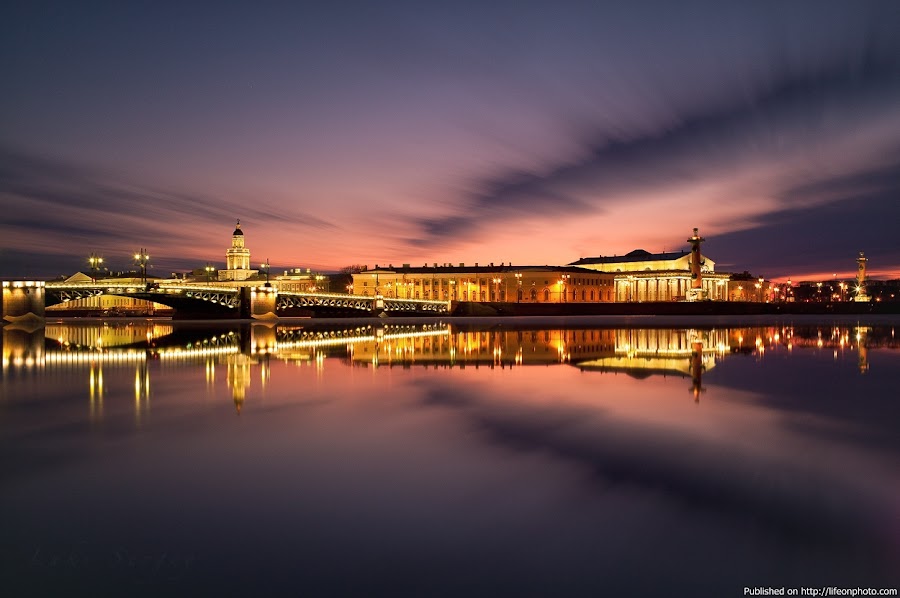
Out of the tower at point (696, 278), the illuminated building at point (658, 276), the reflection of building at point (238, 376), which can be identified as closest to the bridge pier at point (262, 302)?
the reflection of building at point (238, 376)

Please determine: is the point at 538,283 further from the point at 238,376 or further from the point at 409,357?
the point at 238,376

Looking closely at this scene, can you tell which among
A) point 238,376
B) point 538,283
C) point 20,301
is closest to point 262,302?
point 20,301

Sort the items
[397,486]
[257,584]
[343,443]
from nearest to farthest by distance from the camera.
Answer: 1. [257,584]
2. [397,486]
3. [343,443]

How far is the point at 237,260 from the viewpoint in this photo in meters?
130

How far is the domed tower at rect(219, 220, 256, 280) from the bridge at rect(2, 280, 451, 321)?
45916 millimetres

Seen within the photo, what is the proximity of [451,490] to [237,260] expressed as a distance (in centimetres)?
13074

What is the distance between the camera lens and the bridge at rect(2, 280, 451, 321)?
66.7m

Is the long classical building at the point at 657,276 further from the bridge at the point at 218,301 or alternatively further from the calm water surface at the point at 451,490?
the calm water surface at the point at 451,490

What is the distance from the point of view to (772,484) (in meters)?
6.32

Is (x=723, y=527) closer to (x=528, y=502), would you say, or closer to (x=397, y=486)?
(x=528, y=502)

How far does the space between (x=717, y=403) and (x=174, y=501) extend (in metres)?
8.83

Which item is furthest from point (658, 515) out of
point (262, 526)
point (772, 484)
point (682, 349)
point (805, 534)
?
point (682, 349)

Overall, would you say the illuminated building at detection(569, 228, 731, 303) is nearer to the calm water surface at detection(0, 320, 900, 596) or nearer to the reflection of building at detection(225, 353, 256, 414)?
the reflection of building at detection(225, 353, 256, 414)

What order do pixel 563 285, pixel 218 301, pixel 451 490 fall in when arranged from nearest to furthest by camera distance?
pixel 451 490 → pixel 218 301 → pixel 563 285
